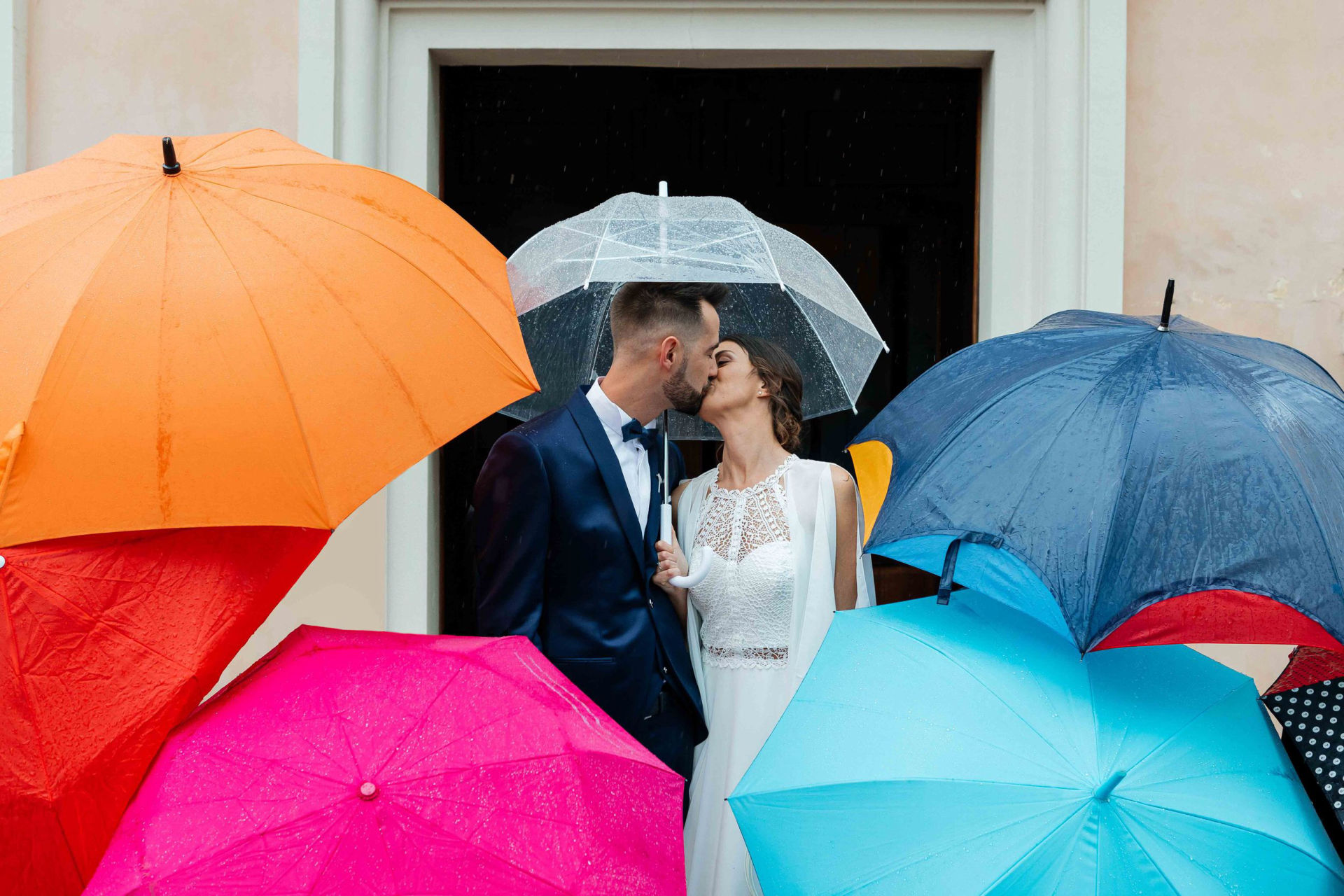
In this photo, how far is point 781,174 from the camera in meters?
5.07

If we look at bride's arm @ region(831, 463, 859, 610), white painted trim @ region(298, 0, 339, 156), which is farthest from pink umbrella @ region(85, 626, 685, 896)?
white painted trim @ region(298, 0, 339, 156)

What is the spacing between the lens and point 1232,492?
1.84 m

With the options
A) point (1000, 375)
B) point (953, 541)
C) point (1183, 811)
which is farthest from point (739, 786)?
point (1000, 375)

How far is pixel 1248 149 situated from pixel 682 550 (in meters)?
2.51

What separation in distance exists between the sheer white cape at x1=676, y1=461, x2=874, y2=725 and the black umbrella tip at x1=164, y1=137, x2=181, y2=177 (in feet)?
5.77

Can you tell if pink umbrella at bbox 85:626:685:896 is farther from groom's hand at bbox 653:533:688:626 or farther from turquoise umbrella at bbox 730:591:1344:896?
groom's hand at bbox 653:533:688:626

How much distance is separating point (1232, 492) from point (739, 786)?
945 mm

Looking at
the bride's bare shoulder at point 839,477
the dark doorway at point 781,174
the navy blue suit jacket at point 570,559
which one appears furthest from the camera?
the dark doorway at point 781,174

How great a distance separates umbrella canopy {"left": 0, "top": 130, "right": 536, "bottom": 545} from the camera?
1.83 meters

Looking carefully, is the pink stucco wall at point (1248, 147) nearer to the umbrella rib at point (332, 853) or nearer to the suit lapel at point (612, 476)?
the suit lapel at point (612, 476)

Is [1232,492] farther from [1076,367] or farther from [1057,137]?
[1057,137]

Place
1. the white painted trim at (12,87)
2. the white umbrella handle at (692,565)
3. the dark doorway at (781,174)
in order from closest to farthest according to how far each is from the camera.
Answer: the white umbrella handle at (692,565)
the white painted trim at (12,87)
the dark doorway at (781,174)

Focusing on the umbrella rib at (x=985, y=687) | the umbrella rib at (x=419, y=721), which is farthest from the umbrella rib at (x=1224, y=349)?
the umbrella rib at (x=419, y=721)

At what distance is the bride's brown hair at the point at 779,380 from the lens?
338 centimetres
